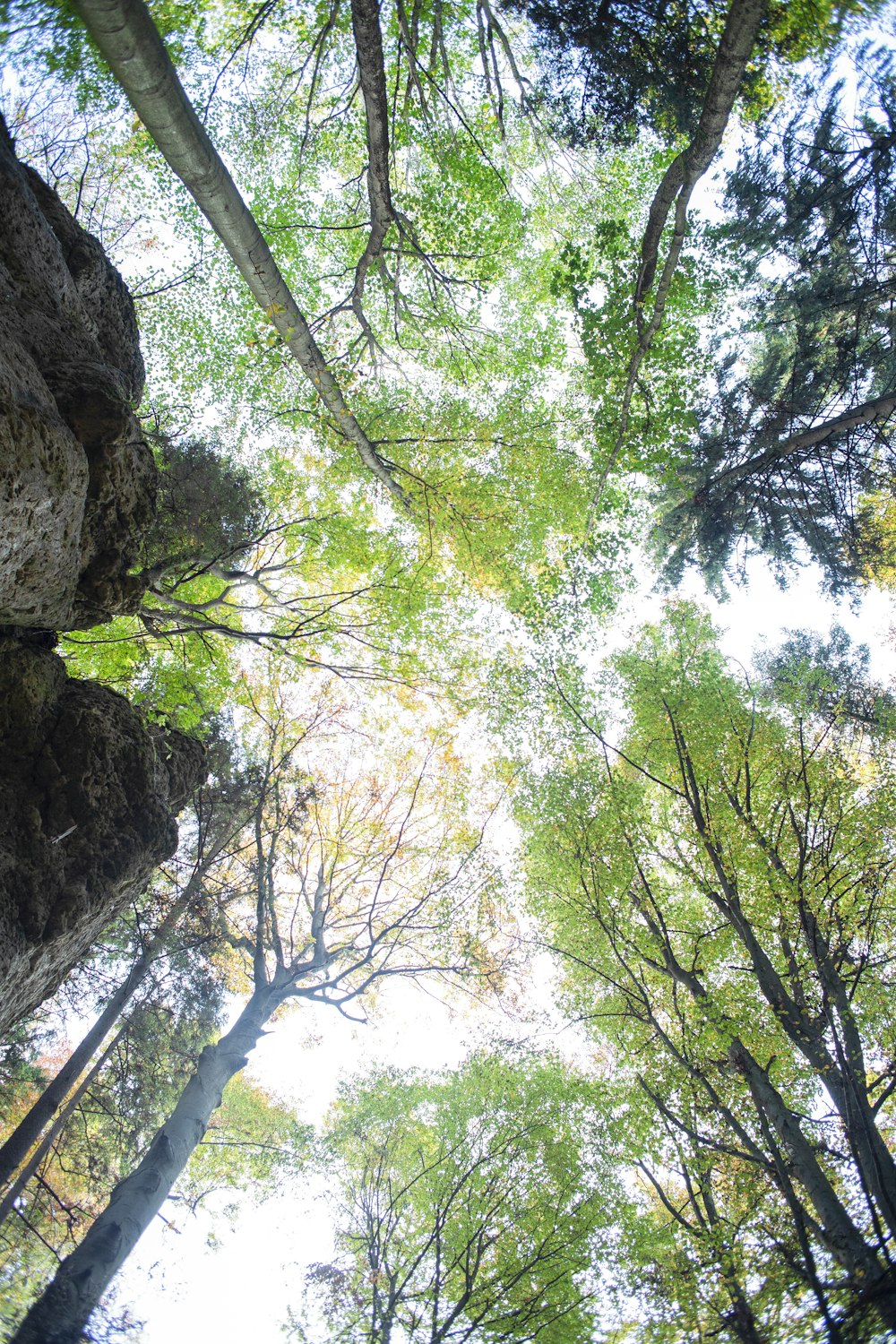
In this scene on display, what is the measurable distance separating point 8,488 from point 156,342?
29.7 ft

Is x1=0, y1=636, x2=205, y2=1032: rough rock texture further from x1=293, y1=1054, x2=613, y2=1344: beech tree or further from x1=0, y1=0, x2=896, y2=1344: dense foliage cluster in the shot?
x1=293, y1=1054, x2=613, y2=1344: beech tree

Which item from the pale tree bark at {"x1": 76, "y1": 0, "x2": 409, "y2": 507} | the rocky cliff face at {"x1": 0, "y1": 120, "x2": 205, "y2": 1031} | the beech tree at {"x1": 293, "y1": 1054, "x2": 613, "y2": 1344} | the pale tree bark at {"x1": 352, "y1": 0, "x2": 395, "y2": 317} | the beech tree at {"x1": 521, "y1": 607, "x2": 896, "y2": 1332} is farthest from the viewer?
the beech tree at {"x1": 293, "y1": 1054, "x2": 613, "y2": 1344}

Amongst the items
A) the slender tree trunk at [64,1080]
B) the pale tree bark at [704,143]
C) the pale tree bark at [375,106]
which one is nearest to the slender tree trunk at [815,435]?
the pale tree bark at [704,143]

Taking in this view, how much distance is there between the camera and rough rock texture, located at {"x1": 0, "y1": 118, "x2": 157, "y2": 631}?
2.68m

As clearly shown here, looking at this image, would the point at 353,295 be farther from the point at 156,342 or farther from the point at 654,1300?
the point at 654,1300

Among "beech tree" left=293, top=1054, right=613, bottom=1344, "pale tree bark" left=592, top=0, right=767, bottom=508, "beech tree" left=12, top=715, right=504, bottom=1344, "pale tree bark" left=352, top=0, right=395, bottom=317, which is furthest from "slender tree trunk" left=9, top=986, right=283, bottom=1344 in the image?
"pale tree bark" left=592, top=0, right=767, bottom=508

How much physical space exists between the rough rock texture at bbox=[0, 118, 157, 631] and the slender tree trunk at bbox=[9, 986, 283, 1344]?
5.09 m

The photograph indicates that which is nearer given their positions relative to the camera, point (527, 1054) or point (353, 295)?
point (353, 295)

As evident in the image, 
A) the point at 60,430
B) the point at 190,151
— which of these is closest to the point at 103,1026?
the point at 60,430

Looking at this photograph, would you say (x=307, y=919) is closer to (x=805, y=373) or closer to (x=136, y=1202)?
(x=136, y=1202)

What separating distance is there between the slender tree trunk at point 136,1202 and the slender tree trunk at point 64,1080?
1093mm

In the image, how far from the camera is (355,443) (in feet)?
24.2

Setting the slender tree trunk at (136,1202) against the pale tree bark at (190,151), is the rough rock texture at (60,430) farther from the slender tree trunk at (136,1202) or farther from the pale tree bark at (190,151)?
the slender tree trunk at (136,1202)

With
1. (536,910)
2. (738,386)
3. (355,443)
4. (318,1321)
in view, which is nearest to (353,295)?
(355,443)
